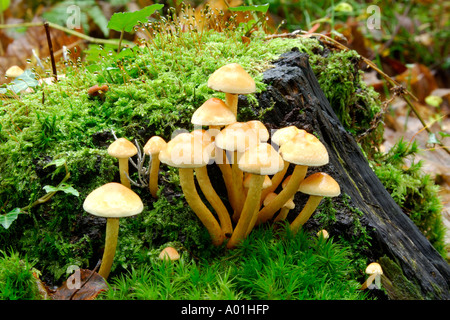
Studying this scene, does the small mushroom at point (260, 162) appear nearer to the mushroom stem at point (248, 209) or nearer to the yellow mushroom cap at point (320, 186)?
the mushroom stem at point (248, 209)

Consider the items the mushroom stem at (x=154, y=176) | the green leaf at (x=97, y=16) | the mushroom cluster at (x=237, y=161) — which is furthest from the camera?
the green leaf at (x=97, y=16)

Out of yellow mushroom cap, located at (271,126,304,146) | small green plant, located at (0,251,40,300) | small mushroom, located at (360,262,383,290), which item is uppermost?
yellow mushroom cap, located at (271,126,304,146)

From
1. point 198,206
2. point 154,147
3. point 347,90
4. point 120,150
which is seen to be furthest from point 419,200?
point 120,150

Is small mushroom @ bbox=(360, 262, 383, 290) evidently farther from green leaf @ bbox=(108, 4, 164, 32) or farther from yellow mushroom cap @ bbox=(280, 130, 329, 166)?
green leaf @ bbox=(108, 4, 164, 32)

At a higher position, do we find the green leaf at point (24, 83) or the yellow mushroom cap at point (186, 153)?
the yellow mushroom cap at point (186, 153)

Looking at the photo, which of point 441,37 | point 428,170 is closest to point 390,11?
point 441,37

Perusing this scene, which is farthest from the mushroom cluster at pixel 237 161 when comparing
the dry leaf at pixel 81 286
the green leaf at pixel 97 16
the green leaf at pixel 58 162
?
the green leaf at pixel 97 16

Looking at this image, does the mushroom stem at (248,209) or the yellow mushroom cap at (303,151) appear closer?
the yellow mushroom cap at (303,151)

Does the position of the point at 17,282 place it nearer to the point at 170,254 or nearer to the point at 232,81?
the point at 170,254

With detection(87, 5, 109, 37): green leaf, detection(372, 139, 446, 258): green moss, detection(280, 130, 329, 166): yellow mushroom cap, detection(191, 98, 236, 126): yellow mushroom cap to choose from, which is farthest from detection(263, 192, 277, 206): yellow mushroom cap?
detection(87, 5, 109, 37): green leaf
